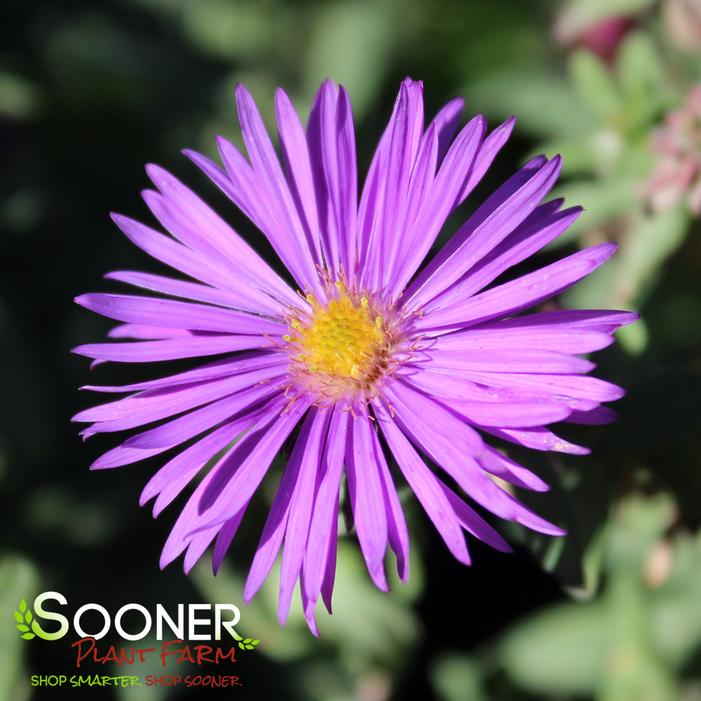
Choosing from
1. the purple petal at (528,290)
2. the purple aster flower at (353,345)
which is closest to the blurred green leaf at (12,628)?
the purple aster flower at (353,345)

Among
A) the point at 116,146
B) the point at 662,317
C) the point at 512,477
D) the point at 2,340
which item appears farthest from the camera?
the point at 116,146

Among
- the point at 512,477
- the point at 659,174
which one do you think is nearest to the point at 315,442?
the point at 512,477

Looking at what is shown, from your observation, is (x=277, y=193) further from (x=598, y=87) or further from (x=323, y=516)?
(x=598, y=87)

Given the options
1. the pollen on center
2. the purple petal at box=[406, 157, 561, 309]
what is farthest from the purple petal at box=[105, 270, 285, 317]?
the purple petal at box=[406, 157, 561, 309]

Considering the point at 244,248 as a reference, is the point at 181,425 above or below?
below

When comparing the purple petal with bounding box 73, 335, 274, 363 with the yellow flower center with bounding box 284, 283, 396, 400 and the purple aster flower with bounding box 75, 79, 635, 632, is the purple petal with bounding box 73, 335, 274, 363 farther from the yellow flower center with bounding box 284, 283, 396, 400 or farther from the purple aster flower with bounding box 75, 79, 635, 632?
the yellow flower center with bounding box 284, 283, 396, 400

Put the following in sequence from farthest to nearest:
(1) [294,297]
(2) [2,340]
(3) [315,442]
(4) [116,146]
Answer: (4) [116,146], (2) [2,340], (1) [294,297], (3) [315,442]

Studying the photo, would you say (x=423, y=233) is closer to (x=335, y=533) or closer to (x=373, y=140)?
(x=335, y=533)
